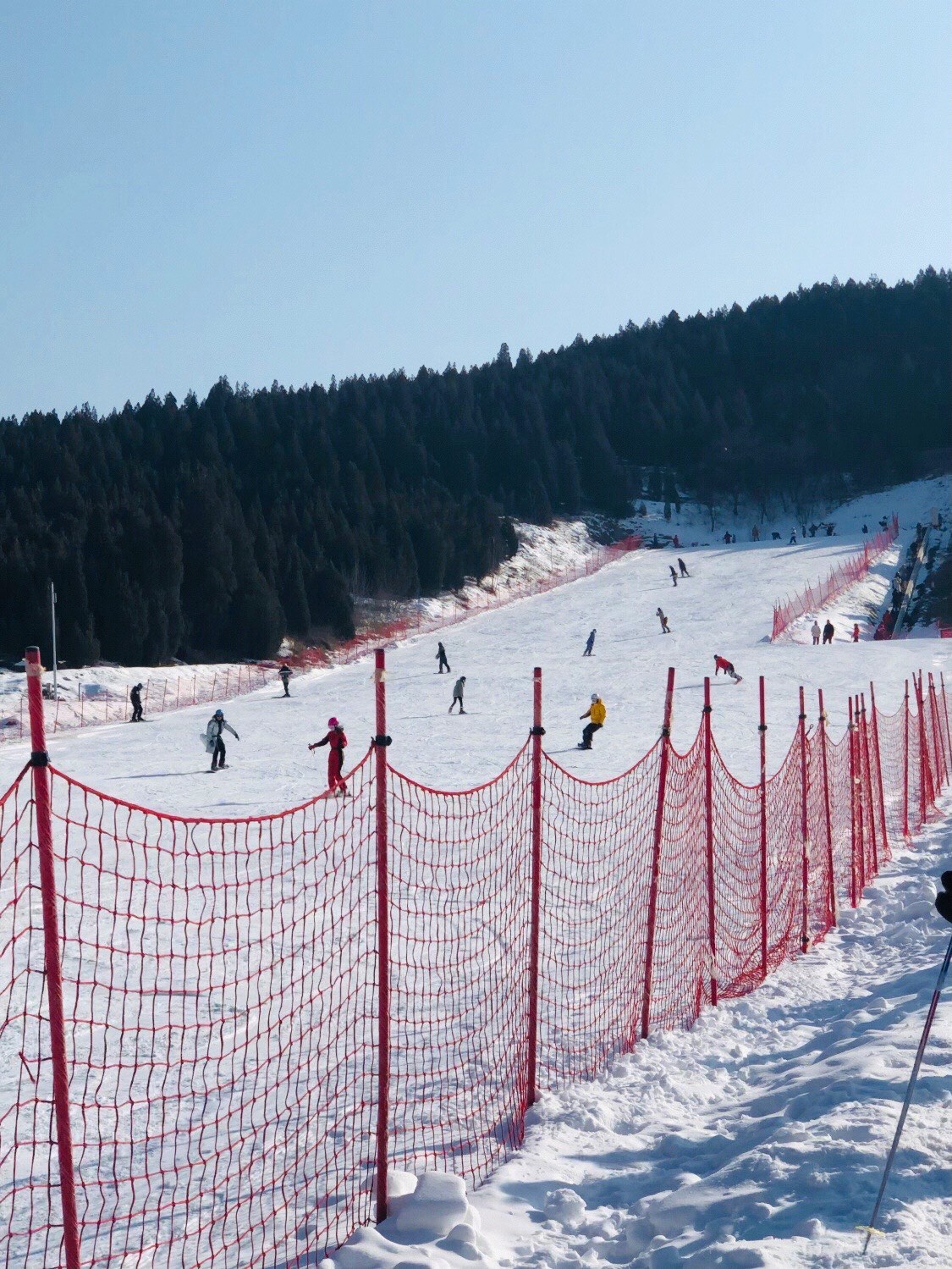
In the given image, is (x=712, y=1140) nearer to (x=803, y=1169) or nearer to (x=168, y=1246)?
(x=803, y=1169)

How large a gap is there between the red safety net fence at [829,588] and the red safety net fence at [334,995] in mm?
27151

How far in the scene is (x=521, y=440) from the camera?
93.7m

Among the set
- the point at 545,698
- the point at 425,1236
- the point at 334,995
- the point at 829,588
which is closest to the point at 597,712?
the point at 545,698

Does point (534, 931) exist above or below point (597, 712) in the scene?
above

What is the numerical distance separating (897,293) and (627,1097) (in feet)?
455

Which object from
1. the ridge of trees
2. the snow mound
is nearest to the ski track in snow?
the snow mound

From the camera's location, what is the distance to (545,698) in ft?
90.6

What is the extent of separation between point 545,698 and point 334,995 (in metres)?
20.0

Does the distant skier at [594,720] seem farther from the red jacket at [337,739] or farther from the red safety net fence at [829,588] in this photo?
the red safety net fence at [829,588]

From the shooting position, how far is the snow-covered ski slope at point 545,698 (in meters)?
18.5

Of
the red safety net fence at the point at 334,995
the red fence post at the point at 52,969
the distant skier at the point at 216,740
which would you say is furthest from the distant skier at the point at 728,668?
the red fence post at the point at 52,969

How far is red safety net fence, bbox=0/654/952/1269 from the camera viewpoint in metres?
4.71

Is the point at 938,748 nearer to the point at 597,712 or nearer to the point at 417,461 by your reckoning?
the point at 597,712

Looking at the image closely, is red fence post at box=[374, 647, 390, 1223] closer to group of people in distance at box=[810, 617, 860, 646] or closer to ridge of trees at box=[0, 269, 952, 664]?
group of people in distance at box=[810, 617, 860, 646]
